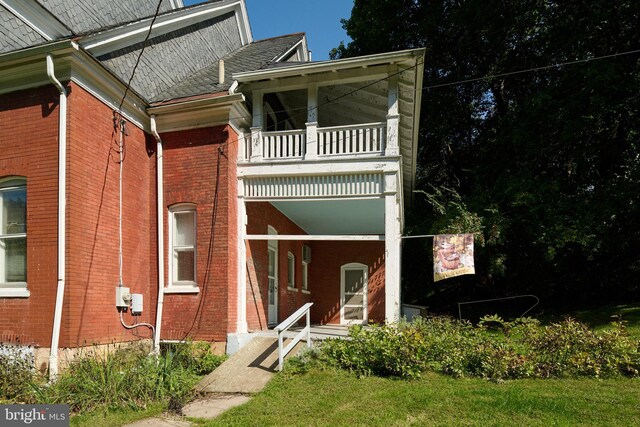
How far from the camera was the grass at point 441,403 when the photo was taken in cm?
561

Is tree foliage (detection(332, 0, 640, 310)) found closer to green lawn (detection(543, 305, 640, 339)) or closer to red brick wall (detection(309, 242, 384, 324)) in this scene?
green lawn (detection(543, 305, 640, 339))

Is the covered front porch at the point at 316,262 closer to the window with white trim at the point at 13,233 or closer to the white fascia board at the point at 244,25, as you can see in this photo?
the window with white trim at the point at 13,233

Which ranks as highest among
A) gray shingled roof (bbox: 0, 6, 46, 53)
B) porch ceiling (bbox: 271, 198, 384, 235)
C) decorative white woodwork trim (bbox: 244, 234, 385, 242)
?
gray shingled roof (bbox: 0, 6, 46, 53)

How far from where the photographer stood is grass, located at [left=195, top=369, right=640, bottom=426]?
5609mm

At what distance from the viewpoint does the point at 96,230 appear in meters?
8.47

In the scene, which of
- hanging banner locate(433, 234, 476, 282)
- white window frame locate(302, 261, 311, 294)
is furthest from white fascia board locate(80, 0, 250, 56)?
white window frame locate(302, 261, 311, 294)

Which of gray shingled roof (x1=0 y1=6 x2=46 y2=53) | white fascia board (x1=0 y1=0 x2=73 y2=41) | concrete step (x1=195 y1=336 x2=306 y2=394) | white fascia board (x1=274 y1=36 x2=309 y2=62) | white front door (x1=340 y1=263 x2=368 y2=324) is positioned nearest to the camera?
concrete step (x1=195 y1=336 x2=306 y2=394)

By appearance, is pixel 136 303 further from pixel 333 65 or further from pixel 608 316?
pixel 608 316

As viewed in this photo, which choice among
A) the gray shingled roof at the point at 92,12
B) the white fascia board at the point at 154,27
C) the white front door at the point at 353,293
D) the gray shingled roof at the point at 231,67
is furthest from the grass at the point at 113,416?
the white front door at the point at 353,293

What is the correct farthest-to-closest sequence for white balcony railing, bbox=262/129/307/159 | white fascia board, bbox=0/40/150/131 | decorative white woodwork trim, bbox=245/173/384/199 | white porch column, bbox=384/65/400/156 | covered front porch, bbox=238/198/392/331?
covered front porch, bbox=238/198/392/331
white balcony railing, bbox=262/129/307/159
decorative white woodwork trim, bbox=245/173/384/199
white porch column, bbox=384/65/400/156
white fascia board, bbox=0/40/150/131

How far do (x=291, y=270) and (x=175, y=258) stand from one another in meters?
5.21

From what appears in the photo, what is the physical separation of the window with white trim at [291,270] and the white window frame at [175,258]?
464 centimetres

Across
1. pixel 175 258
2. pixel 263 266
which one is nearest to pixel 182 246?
pixel 175 258

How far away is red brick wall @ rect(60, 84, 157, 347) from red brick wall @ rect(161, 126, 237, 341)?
19.6 inches
